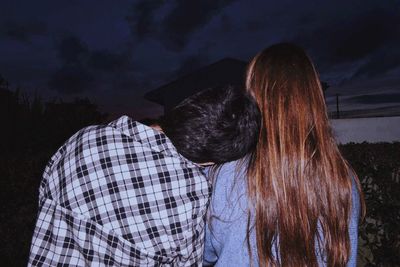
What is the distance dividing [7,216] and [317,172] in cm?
253

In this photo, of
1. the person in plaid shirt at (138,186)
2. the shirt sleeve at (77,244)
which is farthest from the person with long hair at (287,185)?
the shirt sleeve at (77,244)

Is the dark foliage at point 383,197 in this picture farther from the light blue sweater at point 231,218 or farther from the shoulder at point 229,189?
the shoulder at point 229,189

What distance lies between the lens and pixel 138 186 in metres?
1.20

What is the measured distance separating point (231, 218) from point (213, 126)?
426 mm

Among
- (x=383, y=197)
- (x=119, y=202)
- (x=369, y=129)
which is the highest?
(x=369, y=129)

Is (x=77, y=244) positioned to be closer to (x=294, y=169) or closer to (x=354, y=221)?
(x=294, y=169)

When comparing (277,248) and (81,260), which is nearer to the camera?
(81,260)

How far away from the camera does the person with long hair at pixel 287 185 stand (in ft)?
4.38

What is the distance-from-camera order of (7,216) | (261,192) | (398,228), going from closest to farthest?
(261,192) < (7,216) < (398,228)

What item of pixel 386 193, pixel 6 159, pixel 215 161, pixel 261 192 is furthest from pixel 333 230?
pixel 6 159

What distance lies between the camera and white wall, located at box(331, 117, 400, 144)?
12266 millimetres

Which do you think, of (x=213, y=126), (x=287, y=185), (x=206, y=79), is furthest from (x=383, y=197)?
(x=206, y=79)

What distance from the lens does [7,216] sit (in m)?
2.72

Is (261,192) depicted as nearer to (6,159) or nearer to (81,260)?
(81,260)
